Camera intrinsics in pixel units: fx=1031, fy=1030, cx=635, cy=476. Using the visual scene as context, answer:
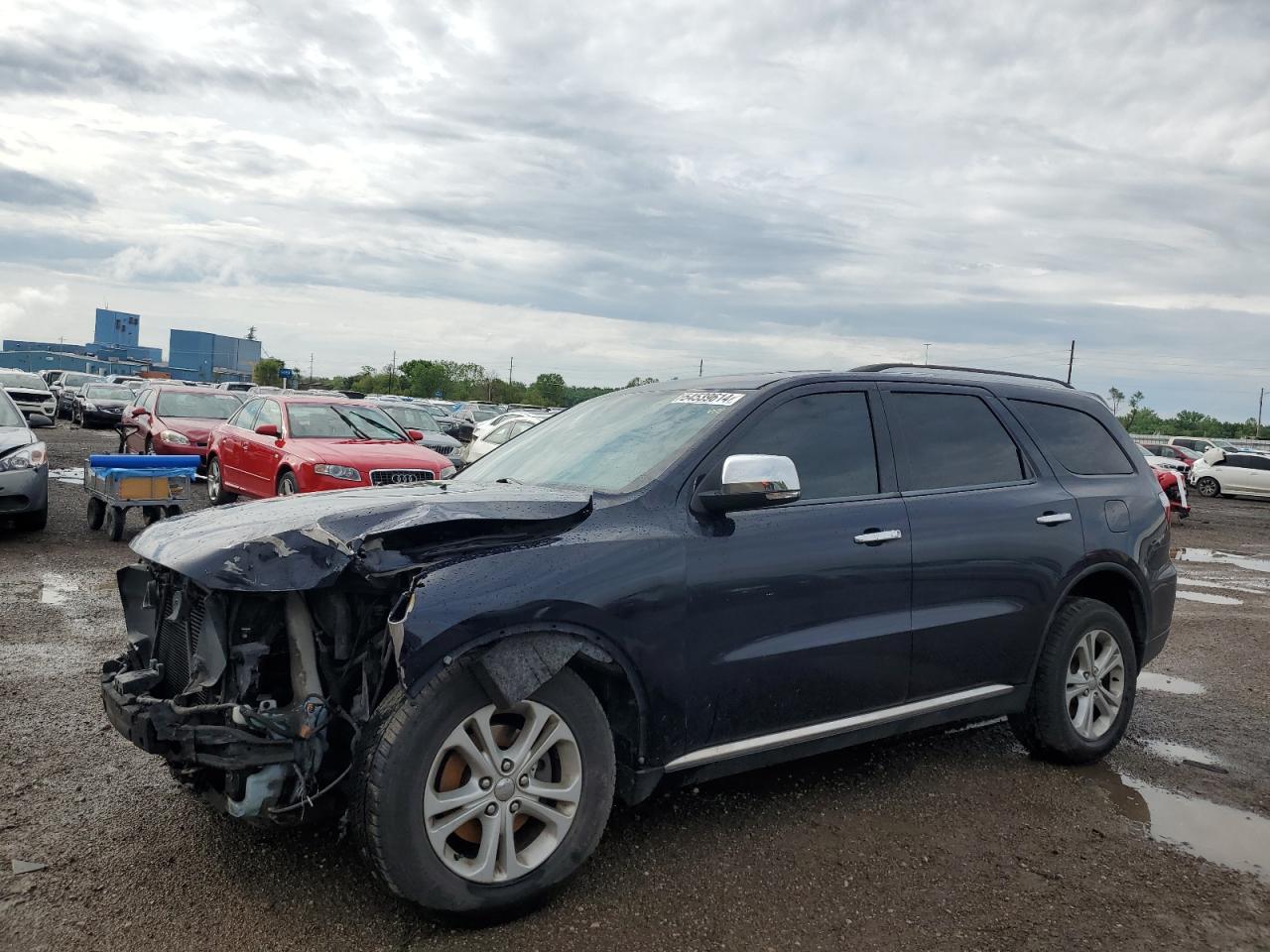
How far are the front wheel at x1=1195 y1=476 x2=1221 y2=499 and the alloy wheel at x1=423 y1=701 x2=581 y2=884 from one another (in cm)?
3170

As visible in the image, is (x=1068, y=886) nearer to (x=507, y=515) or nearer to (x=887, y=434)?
(x=887, y=434)

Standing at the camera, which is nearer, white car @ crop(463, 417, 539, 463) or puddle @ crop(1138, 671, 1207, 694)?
puddle @ crop(1138, 671, 1207, 694)


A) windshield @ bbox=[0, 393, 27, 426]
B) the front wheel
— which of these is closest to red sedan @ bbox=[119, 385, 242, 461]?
windshield @ bbox=[0, 393, 27, 426]

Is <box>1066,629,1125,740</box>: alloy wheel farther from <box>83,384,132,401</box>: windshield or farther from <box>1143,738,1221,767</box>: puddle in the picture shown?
<box>83,384,132,401</box>: windshield

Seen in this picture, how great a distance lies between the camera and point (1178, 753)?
5113 mm

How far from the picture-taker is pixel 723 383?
4355 millimetres

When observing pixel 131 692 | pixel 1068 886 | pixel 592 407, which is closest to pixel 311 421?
pixel 592 407

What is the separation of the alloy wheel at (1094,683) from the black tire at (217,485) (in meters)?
11.5

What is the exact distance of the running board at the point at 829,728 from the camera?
11.7 feet

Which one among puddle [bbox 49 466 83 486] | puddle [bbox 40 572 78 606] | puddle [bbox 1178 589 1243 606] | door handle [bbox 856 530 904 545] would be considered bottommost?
puddle [bbox 49 466 83 486]

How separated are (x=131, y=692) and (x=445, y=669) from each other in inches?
44.6

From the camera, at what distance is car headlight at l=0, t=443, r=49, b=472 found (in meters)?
9.62

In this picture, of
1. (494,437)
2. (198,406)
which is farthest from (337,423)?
(198,406)

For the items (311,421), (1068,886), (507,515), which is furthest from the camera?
(311,421)
